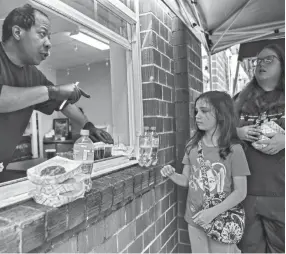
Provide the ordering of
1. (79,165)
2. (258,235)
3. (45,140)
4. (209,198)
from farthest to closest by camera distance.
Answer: (258,235), (209,198), (45,140), (79,165)

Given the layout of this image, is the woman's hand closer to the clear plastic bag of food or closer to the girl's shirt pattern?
the clear plastic bag of food

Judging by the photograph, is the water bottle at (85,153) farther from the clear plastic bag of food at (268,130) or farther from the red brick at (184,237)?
the red brick at (184,237)

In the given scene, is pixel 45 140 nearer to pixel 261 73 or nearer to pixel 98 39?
pixel 98 39

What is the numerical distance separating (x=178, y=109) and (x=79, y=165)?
4.22ft

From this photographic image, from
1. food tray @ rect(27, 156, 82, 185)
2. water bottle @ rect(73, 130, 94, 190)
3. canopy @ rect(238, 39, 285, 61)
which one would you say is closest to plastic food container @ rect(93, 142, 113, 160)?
water bottle @ rect(73, 130, 94, 190)

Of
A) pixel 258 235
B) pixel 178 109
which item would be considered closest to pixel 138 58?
pixel 178 109

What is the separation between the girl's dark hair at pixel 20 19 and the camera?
3.08ft

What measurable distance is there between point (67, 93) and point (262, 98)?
1.30 m

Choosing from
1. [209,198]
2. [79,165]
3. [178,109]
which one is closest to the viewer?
[79,165]

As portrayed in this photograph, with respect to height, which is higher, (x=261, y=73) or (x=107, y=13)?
(x=107, y=13)

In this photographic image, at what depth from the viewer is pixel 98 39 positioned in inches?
57.8

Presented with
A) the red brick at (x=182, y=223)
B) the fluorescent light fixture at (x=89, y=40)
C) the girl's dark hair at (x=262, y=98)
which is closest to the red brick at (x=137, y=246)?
the red brick at (x=182, y=223)

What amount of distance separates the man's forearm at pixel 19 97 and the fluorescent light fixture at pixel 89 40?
371 millimetres

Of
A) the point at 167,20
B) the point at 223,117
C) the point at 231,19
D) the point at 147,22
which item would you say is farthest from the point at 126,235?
the point at 231,19
